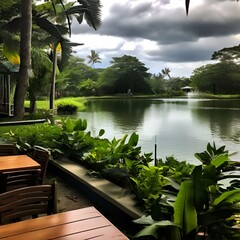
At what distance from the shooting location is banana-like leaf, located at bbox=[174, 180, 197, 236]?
5.51ft

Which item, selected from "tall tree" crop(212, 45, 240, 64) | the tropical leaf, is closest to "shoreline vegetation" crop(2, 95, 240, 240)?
the tropical leaf

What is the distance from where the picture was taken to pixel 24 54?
977 centimetres

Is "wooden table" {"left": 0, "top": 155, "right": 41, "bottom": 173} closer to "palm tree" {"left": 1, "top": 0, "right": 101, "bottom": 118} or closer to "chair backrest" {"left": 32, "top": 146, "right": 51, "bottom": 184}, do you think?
"chair backrest" {"left": 32, "top": 146, "right": 51, "bottom": 184}

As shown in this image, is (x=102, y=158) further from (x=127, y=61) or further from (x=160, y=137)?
(x=127, y=61)

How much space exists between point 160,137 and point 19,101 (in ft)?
15.7

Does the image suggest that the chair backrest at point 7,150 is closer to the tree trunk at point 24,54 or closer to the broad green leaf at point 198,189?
the broad green leaf at point 198,189

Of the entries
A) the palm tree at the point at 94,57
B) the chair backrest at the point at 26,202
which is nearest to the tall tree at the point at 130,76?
the palm tree at the point at 94,57

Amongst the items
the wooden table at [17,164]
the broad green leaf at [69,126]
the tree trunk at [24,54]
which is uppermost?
the tree trunk at [24,54]

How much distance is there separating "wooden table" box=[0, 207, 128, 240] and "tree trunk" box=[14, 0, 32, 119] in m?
8.75

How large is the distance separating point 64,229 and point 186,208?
0.65 metres

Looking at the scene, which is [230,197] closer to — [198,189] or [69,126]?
[198,189]

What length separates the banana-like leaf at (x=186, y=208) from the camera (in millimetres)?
1681

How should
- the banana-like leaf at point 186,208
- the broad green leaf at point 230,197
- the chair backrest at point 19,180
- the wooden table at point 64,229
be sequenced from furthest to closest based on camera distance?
1. the chair backrest at point 19,180
2. the broad green leaf at point 230,197
3. the banana-like leaf at point 186,208
4. the wooden table at point 64,229

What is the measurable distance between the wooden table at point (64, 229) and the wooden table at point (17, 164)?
1.17m
